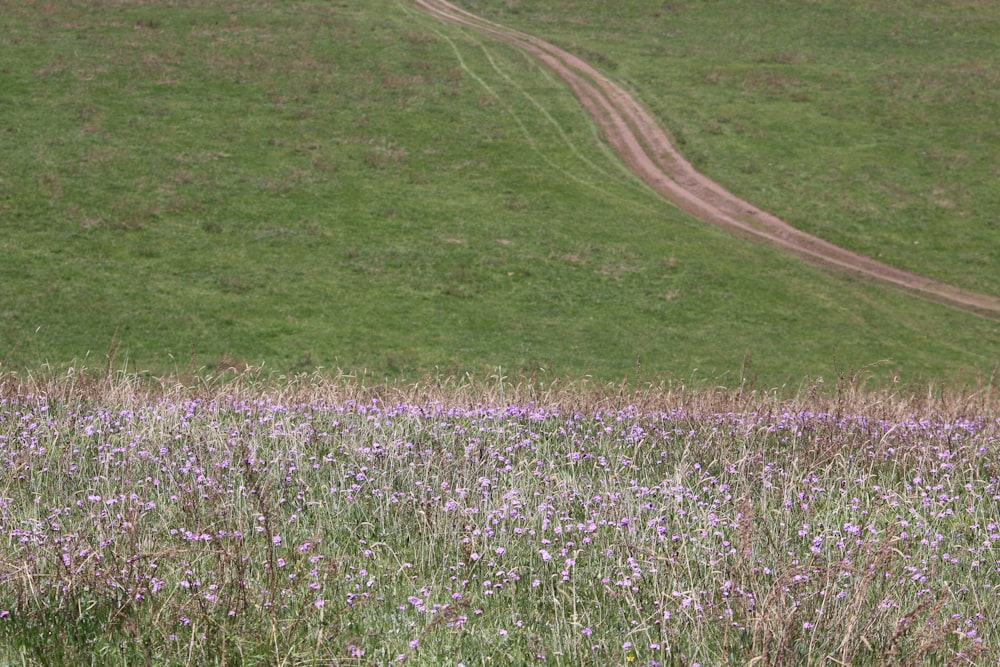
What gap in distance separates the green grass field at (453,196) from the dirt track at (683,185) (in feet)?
3.22

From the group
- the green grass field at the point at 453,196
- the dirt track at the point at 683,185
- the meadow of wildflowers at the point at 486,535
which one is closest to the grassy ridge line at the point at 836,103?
the green grass field at the point at 453,196

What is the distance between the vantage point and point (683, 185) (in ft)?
127

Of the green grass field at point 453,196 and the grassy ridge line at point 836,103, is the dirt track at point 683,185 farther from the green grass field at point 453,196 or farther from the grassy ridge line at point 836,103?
the green grass field at point 453,196

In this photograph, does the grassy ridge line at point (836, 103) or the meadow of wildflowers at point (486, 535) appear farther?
the grassy ridge line at point (836, 103)

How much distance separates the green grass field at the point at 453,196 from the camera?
25.0 m

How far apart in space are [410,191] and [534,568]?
28.5 meters

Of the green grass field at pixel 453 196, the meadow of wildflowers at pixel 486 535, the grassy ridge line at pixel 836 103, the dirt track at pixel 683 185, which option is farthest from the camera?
the grassy ridge line at pixel 836 103

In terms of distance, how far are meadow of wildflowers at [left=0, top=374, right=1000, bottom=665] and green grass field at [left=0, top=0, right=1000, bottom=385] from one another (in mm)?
4424

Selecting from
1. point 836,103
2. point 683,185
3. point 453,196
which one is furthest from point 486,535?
point 836,103

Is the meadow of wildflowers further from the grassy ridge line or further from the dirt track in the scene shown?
the grassy ridge line

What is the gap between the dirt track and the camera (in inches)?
1238

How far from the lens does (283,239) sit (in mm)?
30172

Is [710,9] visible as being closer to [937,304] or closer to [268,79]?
[268,79]

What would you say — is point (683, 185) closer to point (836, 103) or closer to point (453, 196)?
point (453, 196)
